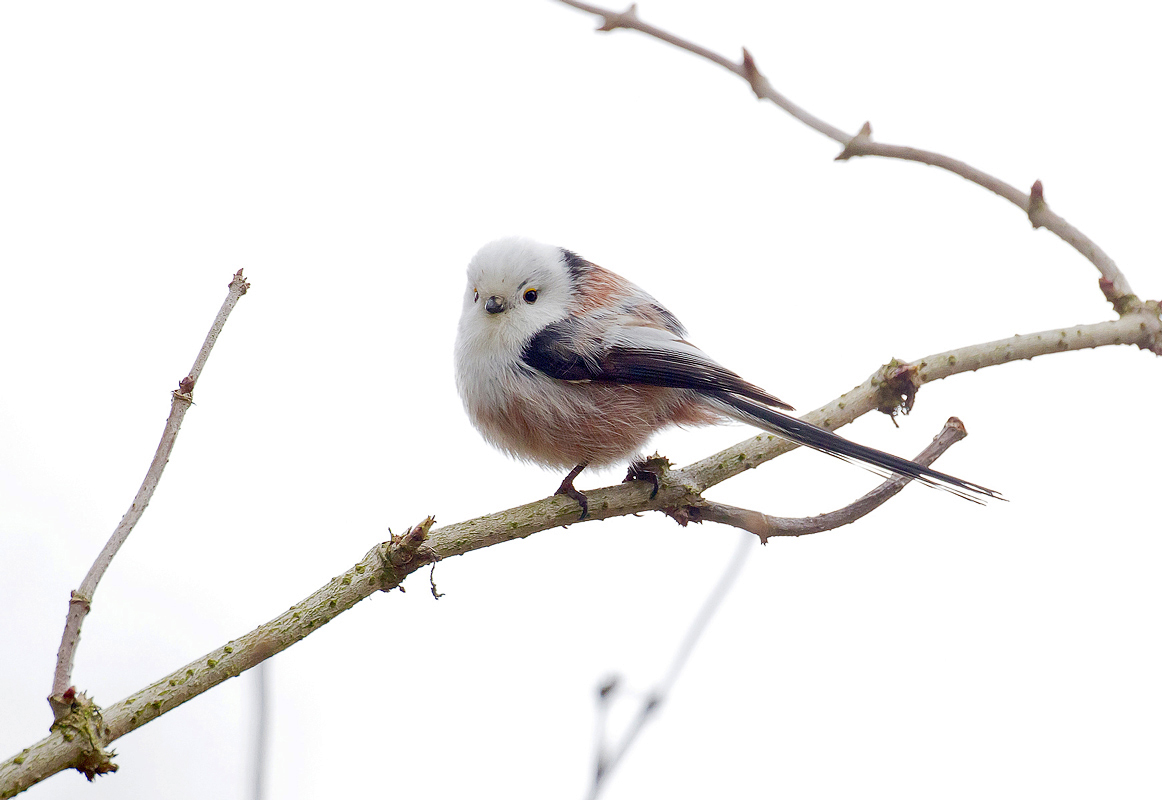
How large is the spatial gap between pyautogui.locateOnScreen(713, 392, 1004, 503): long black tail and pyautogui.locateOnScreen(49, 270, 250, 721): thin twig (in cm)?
101

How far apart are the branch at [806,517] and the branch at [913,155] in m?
0.51

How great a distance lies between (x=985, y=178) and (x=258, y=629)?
1532mm

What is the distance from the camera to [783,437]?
181cm

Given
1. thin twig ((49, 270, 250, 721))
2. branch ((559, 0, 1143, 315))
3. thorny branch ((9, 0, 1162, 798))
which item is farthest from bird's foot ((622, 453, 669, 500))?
thin twig ((49, 270, 250, 721))

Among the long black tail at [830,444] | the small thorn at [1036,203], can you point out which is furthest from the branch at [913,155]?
the long black tail at [830,444]

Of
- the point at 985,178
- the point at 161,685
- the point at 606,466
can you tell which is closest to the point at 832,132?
the point at 985,178

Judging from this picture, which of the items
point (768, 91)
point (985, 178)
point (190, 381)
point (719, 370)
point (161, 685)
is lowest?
point (161, 685)

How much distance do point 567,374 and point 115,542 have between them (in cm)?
97

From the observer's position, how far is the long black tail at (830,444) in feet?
5.16

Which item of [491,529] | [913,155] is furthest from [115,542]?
[913,155]

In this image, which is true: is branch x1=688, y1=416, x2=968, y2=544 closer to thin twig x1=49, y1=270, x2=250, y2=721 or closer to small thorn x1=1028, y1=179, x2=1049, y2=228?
small thorn x1=1028, y1=179, x2=1049, y2=228

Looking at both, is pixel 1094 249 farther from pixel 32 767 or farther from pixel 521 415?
pixel 32 767

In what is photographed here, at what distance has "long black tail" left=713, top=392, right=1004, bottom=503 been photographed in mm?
1572

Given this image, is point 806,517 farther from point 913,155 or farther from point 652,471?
point 913,155
